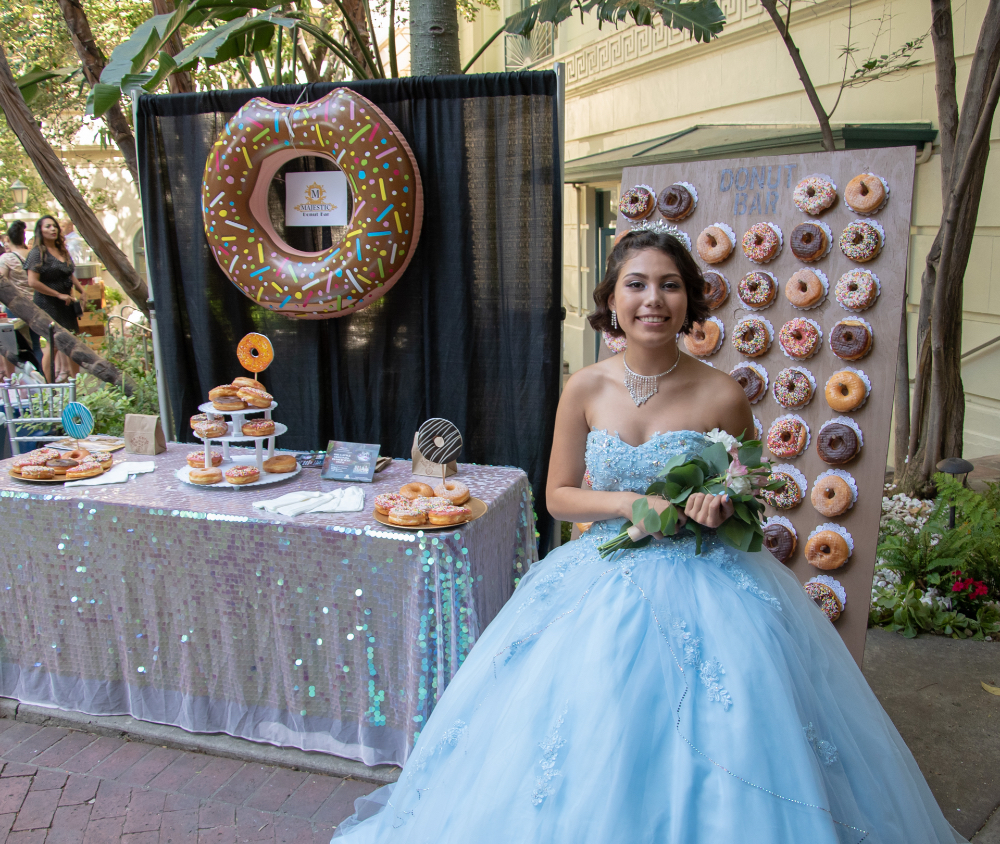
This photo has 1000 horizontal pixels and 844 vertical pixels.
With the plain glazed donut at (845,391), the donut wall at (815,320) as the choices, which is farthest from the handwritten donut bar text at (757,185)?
the plain glazed donut at (845,391)

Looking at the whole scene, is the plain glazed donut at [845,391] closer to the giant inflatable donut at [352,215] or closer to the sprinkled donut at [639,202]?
the sprinkled donut at [639,202]

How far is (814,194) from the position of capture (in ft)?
8.34

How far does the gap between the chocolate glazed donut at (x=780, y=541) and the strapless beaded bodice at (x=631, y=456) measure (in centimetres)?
99

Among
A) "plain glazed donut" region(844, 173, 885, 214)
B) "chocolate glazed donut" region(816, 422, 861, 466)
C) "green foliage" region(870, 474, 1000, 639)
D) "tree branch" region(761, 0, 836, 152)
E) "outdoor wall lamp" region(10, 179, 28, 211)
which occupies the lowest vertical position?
"green foliage" region(870, 474, 1000, 639)

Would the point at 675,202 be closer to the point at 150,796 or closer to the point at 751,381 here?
the point at 751,381

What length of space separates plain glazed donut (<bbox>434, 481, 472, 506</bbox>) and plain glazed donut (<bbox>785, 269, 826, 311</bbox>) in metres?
1.29

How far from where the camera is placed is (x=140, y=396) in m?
5.94

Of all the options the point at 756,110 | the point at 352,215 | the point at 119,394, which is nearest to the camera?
the point at 352,215

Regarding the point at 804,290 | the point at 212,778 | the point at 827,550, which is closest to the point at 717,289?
the point at 804,290

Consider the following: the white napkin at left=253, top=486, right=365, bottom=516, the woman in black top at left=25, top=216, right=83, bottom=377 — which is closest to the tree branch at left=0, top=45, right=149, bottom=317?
the woman in black top at left=25, top=216, right=83, bottom=377

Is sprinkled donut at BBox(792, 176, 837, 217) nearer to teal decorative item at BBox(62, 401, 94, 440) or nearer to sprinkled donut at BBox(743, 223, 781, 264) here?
sprinkled donut at BBox(743, 223, 781, 264)

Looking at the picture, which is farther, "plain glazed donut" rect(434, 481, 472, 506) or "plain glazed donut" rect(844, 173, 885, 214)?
"plain glazed donut" rect(844, 173, 885, 214)

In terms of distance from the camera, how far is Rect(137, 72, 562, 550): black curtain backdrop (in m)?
3.00

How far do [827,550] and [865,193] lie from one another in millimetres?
1170
